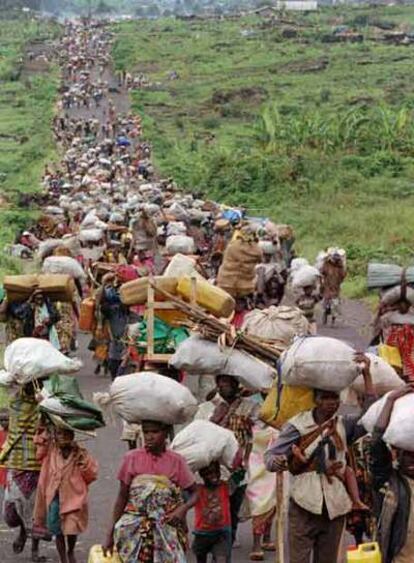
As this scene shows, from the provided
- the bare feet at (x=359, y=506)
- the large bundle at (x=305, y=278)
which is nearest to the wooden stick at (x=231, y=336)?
the bare feet at (x=359, y=506)

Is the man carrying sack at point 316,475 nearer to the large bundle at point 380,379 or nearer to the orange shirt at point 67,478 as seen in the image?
the large bundle at point 380,379

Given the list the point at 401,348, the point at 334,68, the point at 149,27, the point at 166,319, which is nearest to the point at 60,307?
the point at 166,319

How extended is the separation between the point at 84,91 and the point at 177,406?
71481 millimetres

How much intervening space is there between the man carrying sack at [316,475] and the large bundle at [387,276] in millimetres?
2397

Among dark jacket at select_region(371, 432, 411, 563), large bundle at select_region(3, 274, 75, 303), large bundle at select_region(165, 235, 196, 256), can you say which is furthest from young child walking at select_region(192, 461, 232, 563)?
large bundle at select_region(165, 235, 196, 256)

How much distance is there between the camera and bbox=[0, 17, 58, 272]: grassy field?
133 ft

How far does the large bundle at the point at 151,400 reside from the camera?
7.66m

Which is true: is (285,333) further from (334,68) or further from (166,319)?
(334,68)

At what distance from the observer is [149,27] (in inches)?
5074

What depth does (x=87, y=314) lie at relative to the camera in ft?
51.5

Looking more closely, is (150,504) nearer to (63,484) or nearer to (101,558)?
(101,558)

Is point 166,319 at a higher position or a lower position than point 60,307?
higher

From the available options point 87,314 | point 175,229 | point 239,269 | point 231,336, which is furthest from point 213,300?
point 175,229

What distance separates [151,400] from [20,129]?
199 ft
